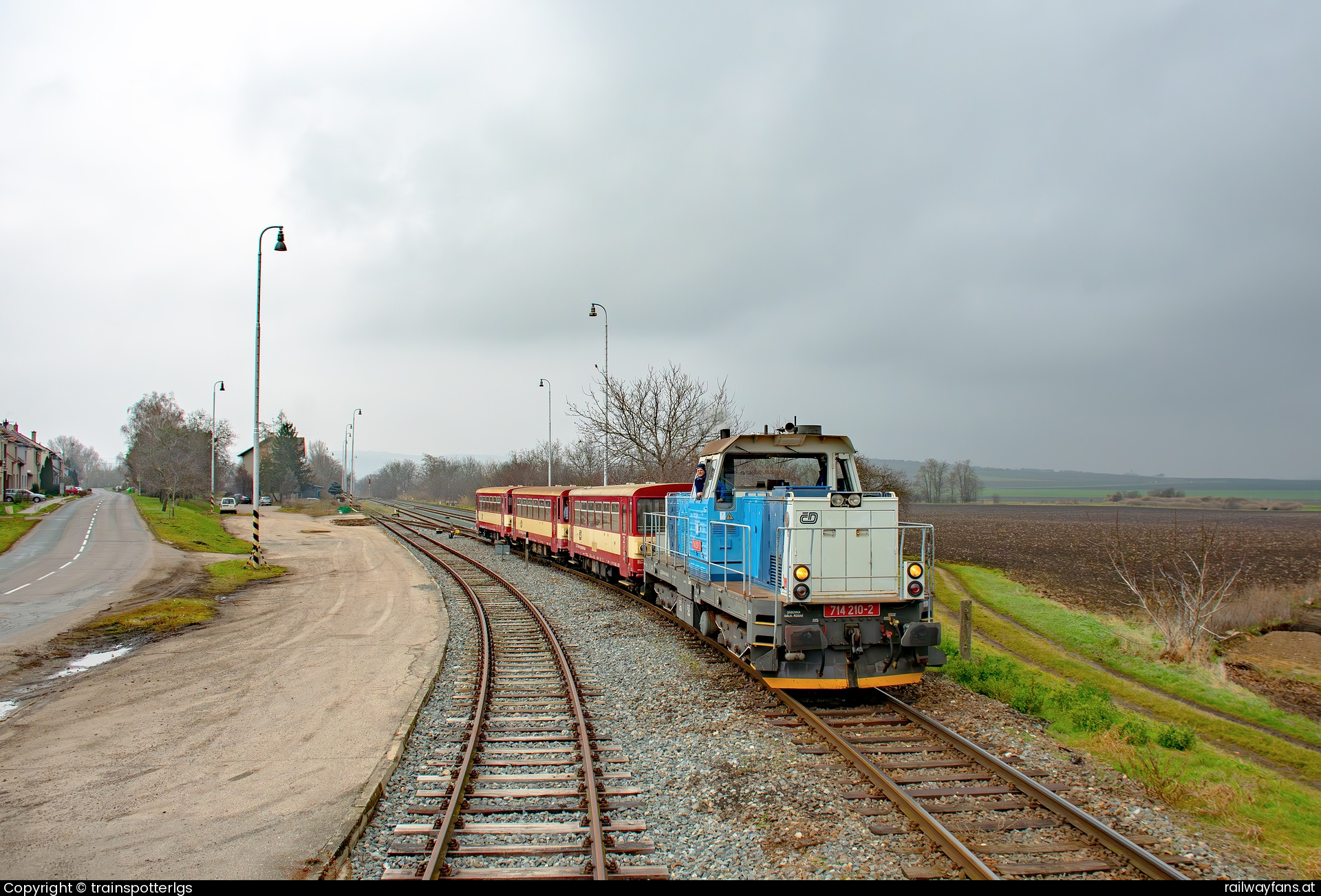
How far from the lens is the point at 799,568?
857 centimetres

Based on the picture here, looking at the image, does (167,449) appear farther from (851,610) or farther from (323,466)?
(323,466)

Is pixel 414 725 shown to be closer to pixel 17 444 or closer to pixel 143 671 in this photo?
pixel 143 671

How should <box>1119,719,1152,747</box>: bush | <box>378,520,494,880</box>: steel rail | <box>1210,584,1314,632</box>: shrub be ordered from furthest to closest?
<box>1210,584,1314,632</box>: shrub
<box>1119,719,1152,747</box>: bush
<box>378,520,494,880</box>: steel rail

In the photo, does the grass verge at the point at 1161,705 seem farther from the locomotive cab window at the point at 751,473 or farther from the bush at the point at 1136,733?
the locomotive cab window at the point at 751,473

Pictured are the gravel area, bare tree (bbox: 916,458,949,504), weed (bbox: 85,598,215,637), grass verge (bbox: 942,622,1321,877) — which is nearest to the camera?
the gravel area

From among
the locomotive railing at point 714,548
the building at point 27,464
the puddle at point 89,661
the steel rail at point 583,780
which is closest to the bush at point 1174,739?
the locomotive railing at point 714,548

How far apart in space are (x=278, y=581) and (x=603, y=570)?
32.3 ft

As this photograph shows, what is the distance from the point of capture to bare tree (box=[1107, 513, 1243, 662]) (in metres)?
17.2

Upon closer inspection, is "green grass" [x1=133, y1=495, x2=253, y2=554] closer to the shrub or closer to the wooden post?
the wooden post

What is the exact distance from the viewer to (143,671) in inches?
443

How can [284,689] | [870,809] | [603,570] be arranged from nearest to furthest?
[870,809]
[284,689]
[603,570]

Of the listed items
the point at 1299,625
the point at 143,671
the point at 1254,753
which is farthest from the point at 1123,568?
the point at 143,671

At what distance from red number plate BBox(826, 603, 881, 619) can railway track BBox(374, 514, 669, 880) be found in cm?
284

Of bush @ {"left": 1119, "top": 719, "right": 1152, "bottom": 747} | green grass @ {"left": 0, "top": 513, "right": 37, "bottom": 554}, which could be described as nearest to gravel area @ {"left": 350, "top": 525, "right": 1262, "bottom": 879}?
bush @ {"left": 1119, "top": 719, "right": 1152, "bottom": 747}
